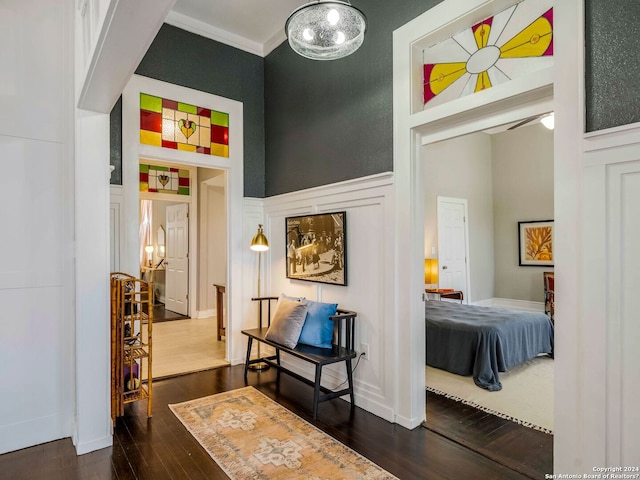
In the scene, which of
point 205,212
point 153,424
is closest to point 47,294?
point 153,424

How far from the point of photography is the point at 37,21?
2.69m

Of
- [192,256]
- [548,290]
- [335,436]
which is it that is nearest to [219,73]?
A: [192,256]

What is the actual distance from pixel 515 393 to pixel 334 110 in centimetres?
305

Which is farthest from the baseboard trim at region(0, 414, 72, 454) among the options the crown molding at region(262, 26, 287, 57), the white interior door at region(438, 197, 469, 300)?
the white interior door at region(438, 197, 469, 300)

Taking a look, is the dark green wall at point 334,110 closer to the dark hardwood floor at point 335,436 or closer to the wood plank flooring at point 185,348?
the dark hardwood floor at point 335,436

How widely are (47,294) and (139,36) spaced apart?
81.0 inches

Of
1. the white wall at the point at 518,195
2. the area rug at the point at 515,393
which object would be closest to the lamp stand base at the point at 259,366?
the area rug at the point at 515,393

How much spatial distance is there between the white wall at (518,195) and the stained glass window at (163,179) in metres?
6.18

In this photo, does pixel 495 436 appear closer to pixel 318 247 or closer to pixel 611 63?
pixel 318 247

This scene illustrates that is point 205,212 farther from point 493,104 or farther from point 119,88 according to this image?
point 493,104

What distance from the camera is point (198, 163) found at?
425 cm

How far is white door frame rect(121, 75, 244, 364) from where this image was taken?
3.69m

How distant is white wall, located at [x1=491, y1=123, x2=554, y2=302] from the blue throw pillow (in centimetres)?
547

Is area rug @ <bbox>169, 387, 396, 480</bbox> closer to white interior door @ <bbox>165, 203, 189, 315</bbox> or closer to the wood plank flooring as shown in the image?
the wood plank flooring
